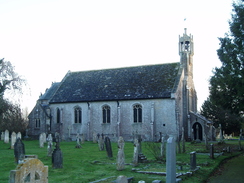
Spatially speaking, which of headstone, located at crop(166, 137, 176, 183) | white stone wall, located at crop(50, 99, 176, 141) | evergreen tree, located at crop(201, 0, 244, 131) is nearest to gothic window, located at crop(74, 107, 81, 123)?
white stone wall, located at crop(50, 99, 176, 141)

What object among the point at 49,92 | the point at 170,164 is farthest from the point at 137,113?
the point at 170,164

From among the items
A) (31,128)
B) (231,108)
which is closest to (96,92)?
(31,128)

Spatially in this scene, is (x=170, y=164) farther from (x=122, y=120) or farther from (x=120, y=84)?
(x=120, y=84)

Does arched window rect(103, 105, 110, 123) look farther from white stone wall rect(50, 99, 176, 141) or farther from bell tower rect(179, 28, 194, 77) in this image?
bell tower rect(179, 28, 194, 77)

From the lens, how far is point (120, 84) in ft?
122

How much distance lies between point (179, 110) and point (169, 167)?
25939 millimetres

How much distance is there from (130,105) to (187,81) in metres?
8.06

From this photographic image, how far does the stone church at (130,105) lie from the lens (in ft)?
109

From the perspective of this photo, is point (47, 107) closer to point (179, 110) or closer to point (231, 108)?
point (179, 110)

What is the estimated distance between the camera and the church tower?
35.7m

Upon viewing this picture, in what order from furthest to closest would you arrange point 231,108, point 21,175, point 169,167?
point 231,108 < point 169,167 < point 21,175

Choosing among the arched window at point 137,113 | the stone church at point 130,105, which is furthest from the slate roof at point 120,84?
the arched window at point 137,113

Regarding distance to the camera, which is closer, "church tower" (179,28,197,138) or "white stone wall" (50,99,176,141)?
"white stone wall" (50,99,176,141)

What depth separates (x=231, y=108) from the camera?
1984 centimetres
